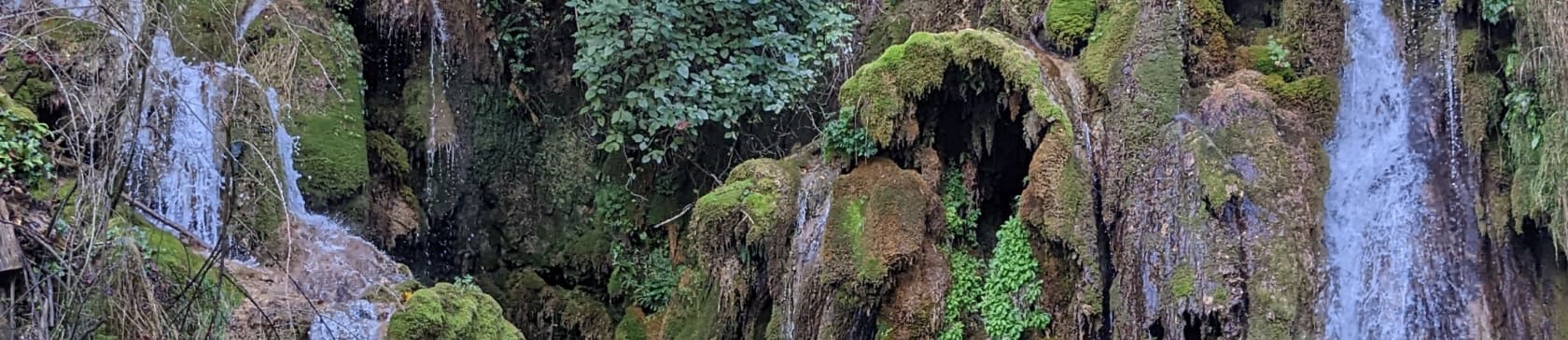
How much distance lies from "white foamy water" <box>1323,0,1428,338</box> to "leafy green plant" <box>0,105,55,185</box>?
24.9ft

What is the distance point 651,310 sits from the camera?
9.98 metres

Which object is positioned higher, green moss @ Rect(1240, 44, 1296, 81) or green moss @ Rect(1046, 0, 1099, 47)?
green moss @ Rect(1046, 0, 1099, 47)

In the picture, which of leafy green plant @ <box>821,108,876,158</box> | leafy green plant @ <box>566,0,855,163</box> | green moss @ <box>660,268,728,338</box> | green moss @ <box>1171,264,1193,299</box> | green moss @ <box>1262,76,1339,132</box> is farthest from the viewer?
leafy green plant @ <box>566,0,855,163</box>

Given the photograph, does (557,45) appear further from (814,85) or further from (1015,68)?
(1015,68)

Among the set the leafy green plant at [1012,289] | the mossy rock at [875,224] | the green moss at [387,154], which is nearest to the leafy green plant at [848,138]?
the mossy rock at [875,224]

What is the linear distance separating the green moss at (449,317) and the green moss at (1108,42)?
170 inches

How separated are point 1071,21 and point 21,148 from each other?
6731 millimetres

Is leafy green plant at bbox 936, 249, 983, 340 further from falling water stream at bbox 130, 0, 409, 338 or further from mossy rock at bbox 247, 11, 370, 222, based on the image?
mossy rock at bbox 247, 11, 370, 222

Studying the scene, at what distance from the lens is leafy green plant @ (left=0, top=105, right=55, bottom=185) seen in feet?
20.1

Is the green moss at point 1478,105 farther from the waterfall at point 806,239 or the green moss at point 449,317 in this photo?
the green moss at point 449,317

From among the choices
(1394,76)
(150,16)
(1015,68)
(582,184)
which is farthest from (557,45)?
(150,16)

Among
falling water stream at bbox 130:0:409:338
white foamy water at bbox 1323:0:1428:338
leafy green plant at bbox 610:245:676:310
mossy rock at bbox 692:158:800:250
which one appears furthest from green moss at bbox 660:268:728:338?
white foamy water at bbox 1323:0:1428:338

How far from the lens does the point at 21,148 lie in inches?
248

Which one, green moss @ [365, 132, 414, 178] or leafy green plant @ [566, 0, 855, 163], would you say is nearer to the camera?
leafy green plant @ [566, 0, 855, 163]
